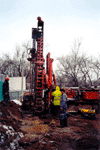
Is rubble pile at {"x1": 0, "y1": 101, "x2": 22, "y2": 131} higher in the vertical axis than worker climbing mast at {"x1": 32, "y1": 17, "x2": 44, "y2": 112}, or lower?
lower

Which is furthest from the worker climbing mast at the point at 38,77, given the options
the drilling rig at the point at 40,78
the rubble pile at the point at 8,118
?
the rubble pile at the point at 8,118

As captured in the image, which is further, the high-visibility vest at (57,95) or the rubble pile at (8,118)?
the high-visibility vest at (57,95)

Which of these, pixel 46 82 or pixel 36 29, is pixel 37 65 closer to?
pixel 46 82

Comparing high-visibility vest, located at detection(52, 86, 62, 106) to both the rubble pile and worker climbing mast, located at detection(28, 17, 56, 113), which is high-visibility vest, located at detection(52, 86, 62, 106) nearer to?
worker climbing mast, located at detection(28, 17, 56, 113)

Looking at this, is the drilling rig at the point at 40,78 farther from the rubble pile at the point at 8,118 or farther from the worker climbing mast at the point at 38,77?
the rubble pile at the point at 8,118

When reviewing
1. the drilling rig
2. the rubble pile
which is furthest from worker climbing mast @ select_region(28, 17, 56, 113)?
the rubble pile

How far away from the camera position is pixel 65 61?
35.6 meters

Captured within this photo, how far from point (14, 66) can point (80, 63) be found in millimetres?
21114

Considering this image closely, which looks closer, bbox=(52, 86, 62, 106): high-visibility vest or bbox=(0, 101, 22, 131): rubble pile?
bbox=(0, 101, 22, 131): rubble pile

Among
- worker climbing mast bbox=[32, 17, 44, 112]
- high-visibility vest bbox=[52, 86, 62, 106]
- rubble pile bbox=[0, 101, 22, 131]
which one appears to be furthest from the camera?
worker climbing mast bbox=[32, 17, 44, 112]

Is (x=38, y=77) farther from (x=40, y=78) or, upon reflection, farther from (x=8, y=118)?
(x=8, y=118)

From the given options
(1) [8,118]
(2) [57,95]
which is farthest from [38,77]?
(1) [8,118]

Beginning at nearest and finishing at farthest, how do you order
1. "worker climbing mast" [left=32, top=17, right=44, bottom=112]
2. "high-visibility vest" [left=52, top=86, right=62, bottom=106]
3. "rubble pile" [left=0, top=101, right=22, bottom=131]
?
"rubble pile" [left=0, top=101, right=22, bottom=131] < "high-visibility vest" [left=52, top=86, right=62, bottom=106] < "worker climbing mast" [left=32, top=17, right=44, bottom=112]

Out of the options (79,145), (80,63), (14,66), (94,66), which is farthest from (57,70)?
(79,145)
